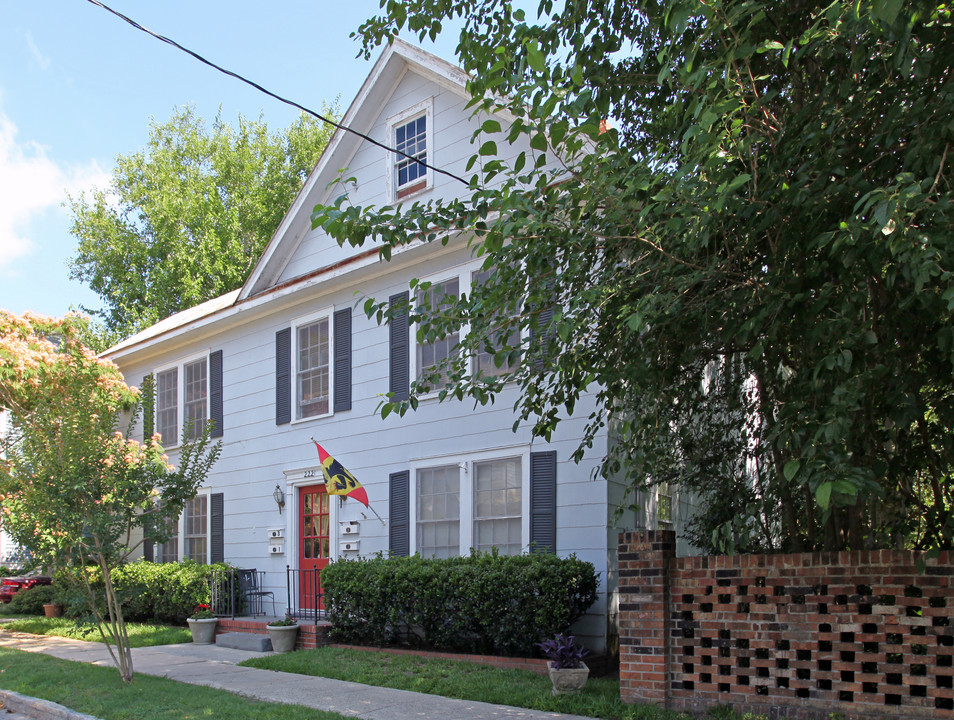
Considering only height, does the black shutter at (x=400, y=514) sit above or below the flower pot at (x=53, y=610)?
above

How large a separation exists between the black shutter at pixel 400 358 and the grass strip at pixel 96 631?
5504 millimetres

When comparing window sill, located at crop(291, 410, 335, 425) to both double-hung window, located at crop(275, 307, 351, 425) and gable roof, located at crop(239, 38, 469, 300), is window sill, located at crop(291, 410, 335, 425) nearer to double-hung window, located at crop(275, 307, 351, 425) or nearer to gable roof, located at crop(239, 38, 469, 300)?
double-hung window, located at crop(275, 307, 351, 425)

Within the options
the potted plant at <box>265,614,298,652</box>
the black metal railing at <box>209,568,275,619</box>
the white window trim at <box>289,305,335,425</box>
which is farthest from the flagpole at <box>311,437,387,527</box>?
the black metal railing at <box>209,568,275,619</box>

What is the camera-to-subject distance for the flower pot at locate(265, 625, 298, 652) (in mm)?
12141

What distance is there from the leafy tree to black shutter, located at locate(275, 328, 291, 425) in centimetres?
1568

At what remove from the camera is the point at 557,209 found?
613 centimetres

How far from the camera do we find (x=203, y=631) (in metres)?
13.4

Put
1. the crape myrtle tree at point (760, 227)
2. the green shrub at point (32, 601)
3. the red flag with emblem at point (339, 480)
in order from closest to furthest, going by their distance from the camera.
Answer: the crape myrtle tree at point (760, 227) → the red flag with emblem at point (339, 480) → the green shrub at point (32, 601)

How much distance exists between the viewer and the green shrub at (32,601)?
1855cm

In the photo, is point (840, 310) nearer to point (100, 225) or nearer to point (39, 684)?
point (39, 684)

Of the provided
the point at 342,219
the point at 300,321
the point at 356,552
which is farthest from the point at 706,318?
the point at 300,321

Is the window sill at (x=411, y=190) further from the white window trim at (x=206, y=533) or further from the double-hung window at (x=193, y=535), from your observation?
the double-hung window at (x=193, y=535)

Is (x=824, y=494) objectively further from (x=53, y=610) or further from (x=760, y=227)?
(x=53, y=610)

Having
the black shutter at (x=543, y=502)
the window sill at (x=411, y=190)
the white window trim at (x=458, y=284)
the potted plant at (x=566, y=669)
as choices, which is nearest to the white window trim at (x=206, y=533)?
the white window trim at (x=458, y=284)
